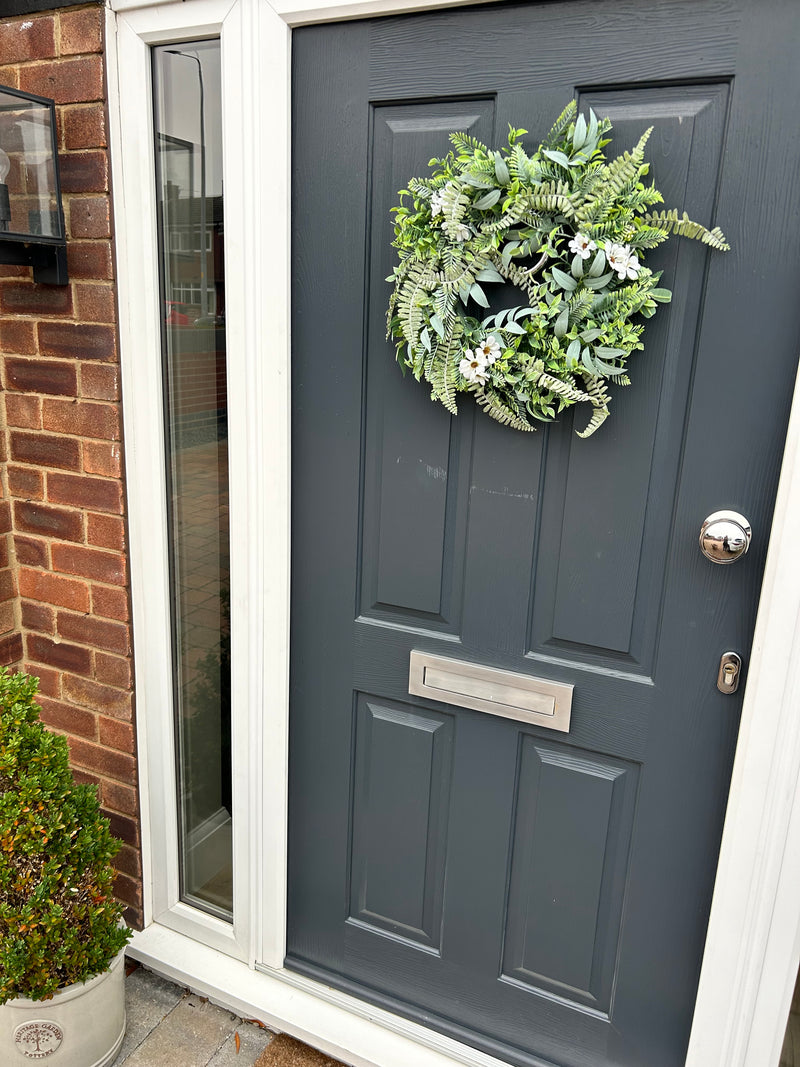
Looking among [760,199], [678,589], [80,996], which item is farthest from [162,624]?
[760,199]

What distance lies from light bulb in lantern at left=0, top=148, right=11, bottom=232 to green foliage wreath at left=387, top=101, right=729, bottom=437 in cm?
84

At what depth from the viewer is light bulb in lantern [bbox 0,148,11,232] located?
157 cm

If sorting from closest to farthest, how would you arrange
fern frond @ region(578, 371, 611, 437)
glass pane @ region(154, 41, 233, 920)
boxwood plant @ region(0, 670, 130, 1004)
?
fern frond @ region(578, 371, 611, 437), boxwood plant @ region(0, 670, 130, 1004), glass pane @ region(154, 41, 233, 920)

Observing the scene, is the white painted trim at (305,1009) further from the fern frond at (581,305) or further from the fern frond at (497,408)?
the fern frond at (581,305)

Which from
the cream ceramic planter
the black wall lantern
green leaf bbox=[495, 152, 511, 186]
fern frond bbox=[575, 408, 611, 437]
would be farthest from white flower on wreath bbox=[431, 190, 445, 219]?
the cream ceramic planter

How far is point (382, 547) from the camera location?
169cm

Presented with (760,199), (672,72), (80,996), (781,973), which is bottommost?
(80,996)

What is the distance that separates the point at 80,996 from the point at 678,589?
1.54 metres

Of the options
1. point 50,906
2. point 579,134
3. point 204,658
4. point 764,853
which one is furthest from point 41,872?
point 579,134

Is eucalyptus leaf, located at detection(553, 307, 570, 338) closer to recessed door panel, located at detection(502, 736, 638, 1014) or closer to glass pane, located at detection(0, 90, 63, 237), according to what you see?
recessed door panel, located at detection(502, 736, 638, 1014)

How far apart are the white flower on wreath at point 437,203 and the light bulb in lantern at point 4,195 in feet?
2.99

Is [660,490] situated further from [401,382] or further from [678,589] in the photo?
[401,382]

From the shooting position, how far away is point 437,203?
138 cm

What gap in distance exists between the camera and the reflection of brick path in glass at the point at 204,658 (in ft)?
6.09
